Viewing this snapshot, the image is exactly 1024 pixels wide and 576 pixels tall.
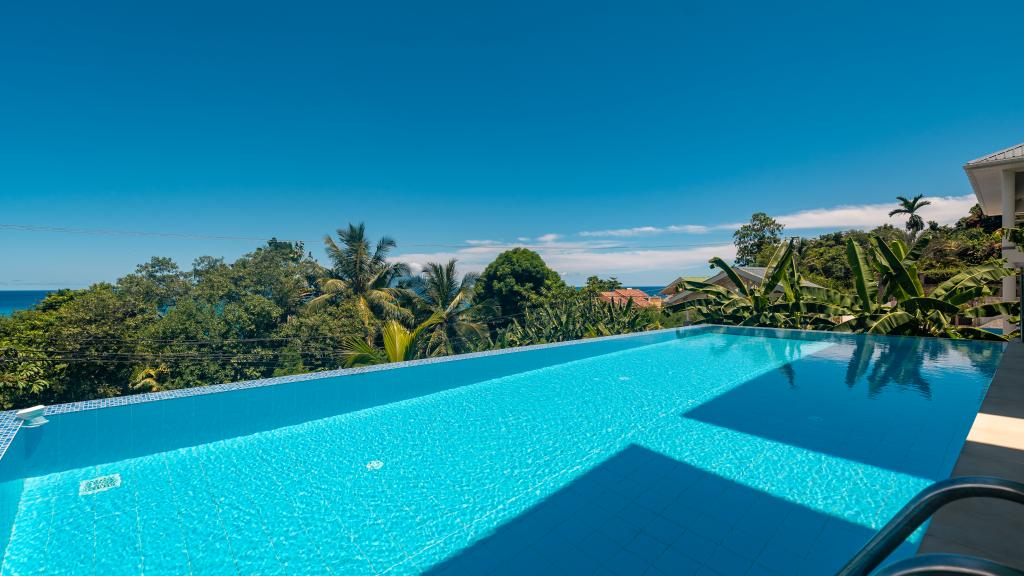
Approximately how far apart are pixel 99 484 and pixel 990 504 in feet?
20.7

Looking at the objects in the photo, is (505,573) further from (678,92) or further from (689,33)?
Result: (678,92)

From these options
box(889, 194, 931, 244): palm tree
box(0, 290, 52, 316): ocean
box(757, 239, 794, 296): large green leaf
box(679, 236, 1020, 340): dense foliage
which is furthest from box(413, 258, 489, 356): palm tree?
box(0, 290, 52, 316): ocean

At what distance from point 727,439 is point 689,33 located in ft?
46.8

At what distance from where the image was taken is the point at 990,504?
172 centimetres

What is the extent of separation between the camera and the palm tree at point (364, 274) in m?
19.6

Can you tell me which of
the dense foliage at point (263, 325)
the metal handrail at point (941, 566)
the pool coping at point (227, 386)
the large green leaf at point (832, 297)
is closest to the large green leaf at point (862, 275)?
the large green leaf at point (832, 297)

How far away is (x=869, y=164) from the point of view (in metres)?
18.2

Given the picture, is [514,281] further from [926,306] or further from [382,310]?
[926,306]

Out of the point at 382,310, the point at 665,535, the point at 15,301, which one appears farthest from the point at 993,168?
the point at 15,301

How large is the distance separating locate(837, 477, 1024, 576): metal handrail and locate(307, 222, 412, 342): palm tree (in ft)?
63.8

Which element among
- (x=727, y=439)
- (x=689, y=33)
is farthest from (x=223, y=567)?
(x=689, y=33)

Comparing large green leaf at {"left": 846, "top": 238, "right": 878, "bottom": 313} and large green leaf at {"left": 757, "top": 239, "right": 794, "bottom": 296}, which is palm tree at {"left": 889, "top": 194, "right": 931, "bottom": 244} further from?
large green leaf at {"left": 846, "top": 238, "right": 878, "bottom": 313}

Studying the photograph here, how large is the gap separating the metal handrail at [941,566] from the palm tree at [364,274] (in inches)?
773

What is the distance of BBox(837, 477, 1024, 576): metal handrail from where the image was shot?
0.89 meters
